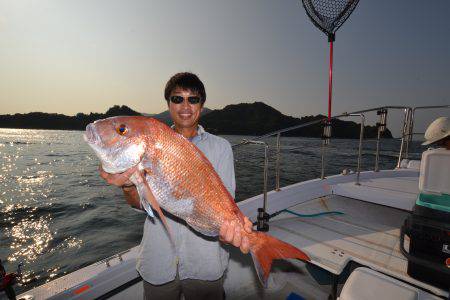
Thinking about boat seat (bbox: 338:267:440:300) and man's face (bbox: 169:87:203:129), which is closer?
boat seat (bbox: 338:267:440:300)

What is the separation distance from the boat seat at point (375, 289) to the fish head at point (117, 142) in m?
2.02

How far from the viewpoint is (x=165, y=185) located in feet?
5.58

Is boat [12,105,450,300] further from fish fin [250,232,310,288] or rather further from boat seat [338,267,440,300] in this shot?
fish fin [250,232,310,288]

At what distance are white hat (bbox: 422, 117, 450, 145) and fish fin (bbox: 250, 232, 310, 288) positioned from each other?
2862 millimetres

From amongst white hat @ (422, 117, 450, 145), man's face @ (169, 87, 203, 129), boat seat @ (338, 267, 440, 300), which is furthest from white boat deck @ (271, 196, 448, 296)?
man's face @ (169, 87, 203, 129)

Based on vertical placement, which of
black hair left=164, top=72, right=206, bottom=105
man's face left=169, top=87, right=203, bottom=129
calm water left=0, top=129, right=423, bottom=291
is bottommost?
calm water left=0, top=129, right=423, bottom=291

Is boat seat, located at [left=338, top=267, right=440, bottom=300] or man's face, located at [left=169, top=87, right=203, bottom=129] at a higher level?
man's face, located at [left=169, top=87, right=203, bottom=129]

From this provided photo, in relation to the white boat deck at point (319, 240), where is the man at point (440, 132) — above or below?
above

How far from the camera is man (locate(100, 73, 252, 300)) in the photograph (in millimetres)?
2191

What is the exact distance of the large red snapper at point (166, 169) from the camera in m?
1.68

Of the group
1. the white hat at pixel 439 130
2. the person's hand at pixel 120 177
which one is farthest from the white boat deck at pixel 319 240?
the person's hand at pixel 120 177

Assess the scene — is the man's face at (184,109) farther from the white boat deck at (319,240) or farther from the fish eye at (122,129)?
the white boat deck at (319,240)

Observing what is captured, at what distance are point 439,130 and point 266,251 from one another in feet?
10.1

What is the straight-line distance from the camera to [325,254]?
3.23 m
